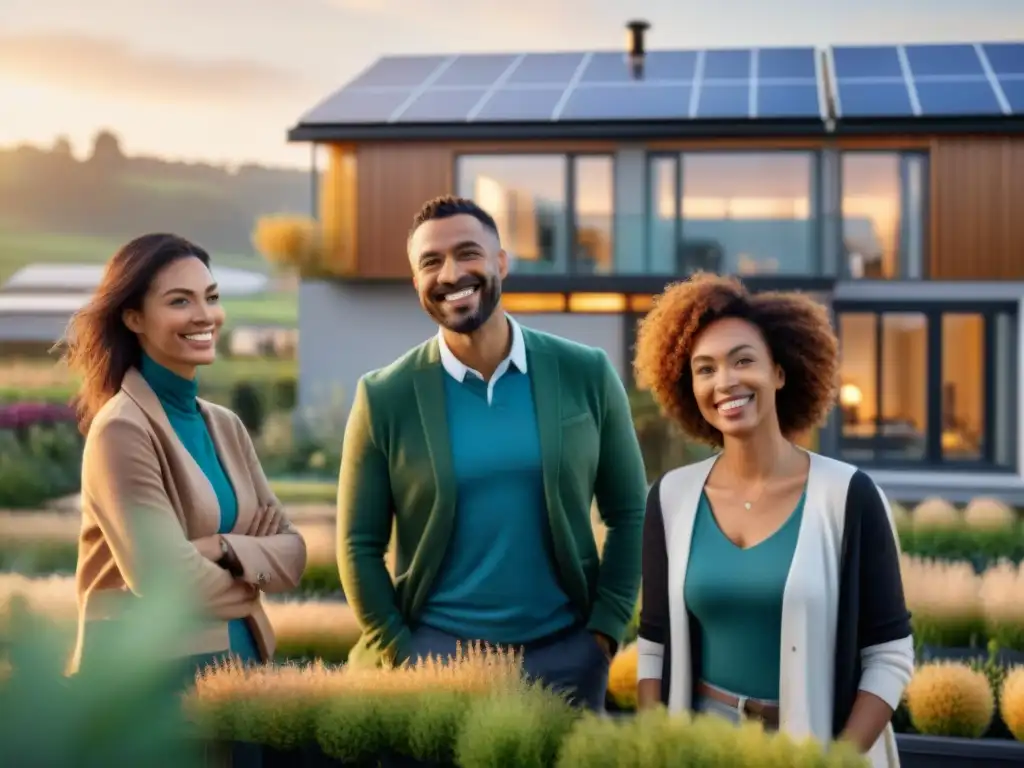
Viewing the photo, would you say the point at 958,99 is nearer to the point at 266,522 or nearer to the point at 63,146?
the point at 266,522

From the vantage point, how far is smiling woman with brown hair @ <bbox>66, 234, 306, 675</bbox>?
307 centimetres

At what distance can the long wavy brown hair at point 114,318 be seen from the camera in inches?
127

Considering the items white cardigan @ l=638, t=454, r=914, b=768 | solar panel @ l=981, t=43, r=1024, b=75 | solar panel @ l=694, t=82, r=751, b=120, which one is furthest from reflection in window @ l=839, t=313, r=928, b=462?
white cardigan @ l=638, t=454, r=914, b=768

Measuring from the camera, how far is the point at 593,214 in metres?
21.1

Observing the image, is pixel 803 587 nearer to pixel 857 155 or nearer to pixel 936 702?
pixel 936 702

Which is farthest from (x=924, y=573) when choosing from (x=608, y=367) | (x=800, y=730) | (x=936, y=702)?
(x=800, y=730)

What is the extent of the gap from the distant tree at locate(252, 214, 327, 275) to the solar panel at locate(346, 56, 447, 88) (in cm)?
374

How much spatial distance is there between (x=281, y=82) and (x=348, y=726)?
82189 millimetres

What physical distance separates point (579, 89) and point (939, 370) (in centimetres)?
850

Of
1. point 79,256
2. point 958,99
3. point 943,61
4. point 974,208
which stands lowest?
point 974,208

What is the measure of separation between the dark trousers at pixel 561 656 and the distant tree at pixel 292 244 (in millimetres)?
19263

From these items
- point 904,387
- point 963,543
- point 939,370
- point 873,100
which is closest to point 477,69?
point 873,100

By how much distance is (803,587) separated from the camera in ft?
9.26

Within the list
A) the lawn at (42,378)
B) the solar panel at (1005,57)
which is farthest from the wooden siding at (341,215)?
the solar panel at (1005,57)
